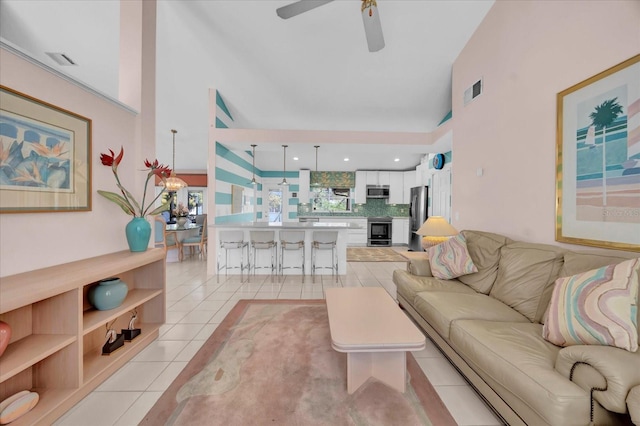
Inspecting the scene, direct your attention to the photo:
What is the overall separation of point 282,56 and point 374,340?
3.94 meters

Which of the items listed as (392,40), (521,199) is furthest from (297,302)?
(392,40)

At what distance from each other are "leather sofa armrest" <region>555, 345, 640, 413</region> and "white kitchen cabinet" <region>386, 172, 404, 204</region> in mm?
7051

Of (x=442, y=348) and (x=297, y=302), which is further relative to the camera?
(x=297, y=302)

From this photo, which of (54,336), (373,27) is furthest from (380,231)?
(54,336)

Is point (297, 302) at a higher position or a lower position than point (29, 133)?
lower

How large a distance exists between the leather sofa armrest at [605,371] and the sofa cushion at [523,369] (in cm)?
5

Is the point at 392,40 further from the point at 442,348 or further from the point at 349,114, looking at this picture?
the point at 442,348

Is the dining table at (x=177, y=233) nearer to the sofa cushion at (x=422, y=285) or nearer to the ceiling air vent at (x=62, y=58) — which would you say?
the ceiling air vent at (x=62, y=58)

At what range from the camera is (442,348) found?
2090mm

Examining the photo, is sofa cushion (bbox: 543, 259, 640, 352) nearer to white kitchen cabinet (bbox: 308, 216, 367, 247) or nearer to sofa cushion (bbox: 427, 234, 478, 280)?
sofa cushion (bbox: 427, 234, 478, 280)

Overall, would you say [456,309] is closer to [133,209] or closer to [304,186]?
[133,209]

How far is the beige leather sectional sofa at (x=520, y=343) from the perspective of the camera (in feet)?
3.58

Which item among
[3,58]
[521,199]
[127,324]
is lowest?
[127,324]

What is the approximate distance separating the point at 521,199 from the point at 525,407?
6.37 feet
